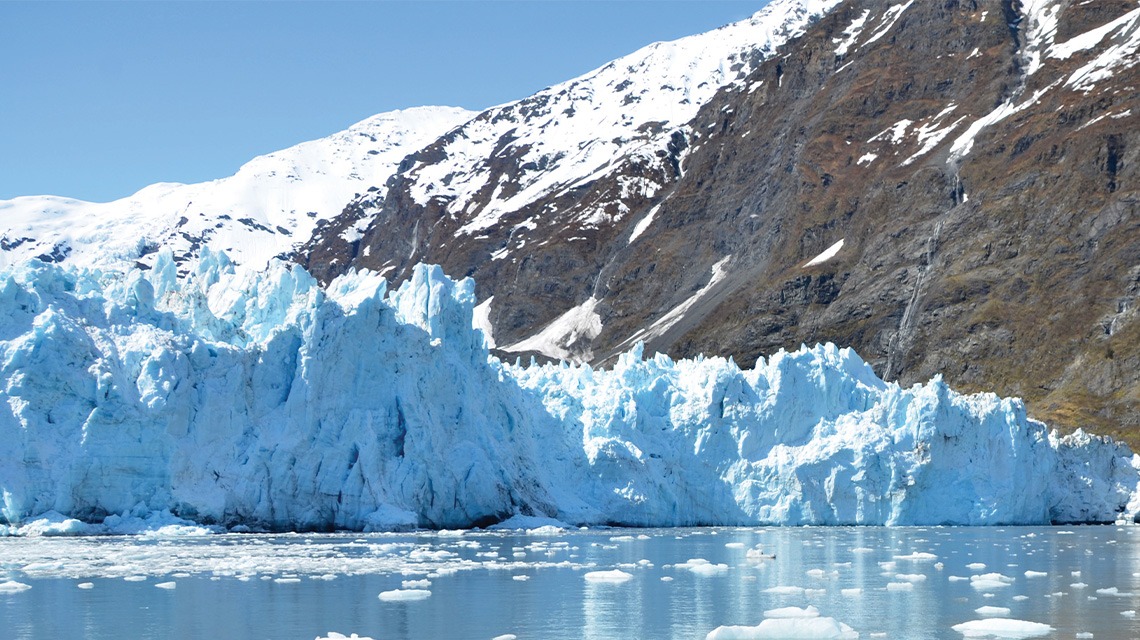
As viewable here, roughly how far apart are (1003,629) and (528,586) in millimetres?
10730

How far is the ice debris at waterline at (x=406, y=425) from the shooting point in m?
42.1

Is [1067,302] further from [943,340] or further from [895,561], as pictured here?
[895,561]

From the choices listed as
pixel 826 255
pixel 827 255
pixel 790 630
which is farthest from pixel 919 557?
pixel 826 255

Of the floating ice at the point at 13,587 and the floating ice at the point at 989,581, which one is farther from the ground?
the floating ice at the point at 989,581

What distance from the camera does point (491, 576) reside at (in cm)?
3072

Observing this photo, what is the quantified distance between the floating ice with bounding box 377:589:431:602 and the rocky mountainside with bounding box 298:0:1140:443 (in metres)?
77.9

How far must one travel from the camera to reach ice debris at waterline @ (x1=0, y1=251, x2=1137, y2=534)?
42.1 metres

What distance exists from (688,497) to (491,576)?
2419 centimetres

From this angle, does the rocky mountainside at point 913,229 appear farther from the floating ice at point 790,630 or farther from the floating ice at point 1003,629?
the floating ice at point 790,630

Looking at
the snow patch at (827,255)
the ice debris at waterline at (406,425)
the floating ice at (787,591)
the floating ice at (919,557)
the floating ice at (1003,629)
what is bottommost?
the floating ice at (1003,629)

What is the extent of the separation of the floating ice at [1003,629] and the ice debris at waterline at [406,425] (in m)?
25.6

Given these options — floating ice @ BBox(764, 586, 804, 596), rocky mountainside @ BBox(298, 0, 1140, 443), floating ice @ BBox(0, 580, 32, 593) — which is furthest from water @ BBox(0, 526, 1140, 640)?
rocky mountainside @ BBox(298, 0, 1140, 443)

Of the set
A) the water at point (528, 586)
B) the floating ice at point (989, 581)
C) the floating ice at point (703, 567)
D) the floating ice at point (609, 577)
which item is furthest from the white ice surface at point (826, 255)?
the floating ice at point (609, 577)

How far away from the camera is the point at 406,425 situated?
44875 millimetres
